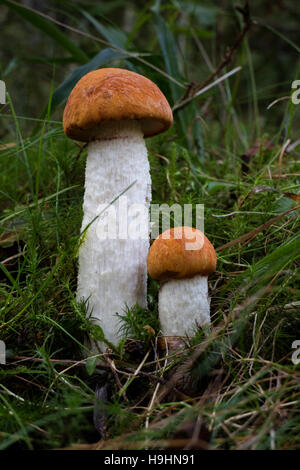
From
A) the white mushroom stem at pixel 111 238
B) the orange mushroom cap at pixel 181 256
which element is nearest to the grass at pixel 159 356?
the white mushroom stem at pixel 111 238

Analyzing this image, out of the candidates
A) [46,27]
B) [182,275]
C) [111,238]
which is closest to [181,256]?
[182,275]

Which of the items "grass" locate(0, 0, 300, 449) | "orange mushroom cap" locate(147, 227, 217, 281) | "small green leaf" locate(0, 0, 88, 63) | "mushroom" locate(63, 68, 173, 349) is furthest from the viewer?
Answer: "small green leaf" locate(0, 0, 88, 63)

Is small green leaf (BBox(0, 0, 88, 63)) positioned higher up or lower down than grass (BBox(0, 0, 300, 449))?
higher up

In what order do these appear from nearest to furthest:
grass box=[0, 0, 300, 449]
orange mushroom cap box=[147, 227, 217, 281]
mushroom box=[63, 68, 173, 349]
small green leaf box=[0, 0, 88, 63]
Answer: grass box=[0, 0, 300, 449], orange mushroom cap box=[147, 227, 217, 281], mushroom box=[63, 68, 173, 349], small green leaf box=[0, 0, 88, 63]

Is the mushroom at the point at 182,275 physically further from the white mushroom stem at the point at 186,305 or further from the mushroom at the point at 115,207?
the mushroom at the point at 115,207

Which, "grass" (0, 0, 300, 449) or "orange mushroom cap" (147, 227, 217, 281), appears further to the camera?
"orange mushroom cap" (147, 227, 217, 281)

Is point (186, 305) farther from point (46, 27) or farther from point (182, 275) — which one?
point (46, 27)

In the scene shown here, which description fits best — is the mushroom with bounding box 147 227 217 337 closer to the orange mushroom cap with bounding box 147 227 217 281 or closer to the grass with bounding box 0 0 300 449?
the orange mushroom cap with bounding box 147 227 217 281

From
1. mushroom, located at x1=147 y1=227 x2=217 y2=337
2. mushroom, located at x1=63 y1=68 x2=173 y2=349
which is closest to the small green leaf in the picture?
mushroom, located at x1=63 y1=68 x2=173 y2=349
